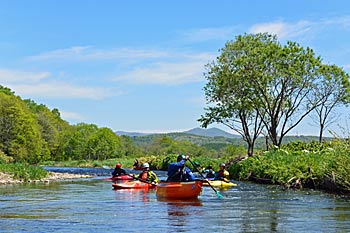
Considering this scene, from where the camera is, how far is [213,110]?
46.0m

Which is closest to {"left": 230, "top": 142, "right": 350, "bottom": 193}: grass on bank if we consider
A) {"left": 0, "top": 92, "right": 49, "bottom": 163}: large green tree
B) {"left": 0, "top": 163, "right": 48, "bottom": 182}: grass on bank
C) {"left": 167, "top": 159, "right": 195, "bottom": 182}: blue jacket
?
{"left": 167, "top": 159, "right": 195, "bottom": 182}: blue jacket

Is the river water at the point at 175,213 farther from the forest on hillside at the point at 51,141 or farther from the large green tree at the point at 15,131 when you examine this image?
the large green tree at the point at 15,131

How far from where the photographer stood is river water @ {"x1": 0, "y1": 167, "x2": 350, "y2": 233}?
1389cm

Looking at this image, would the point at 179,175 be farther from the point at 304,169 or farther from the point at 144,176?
the point at 304,169

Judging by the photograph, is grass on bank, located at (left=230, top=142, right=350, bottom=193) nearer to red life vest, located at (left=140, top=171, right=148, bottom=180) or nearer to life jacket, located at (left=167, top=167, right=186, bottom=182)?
life jacket, located at (left=167, top=167, right=186, bottom=182)

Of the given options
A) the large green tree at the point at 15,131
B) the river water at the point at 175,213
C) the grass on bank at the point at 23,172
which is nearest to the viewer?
the river water at the point at 175,213

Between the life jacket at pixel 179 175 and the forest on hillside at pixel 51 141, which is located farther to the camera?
the forest on hillside at pixel 51 141

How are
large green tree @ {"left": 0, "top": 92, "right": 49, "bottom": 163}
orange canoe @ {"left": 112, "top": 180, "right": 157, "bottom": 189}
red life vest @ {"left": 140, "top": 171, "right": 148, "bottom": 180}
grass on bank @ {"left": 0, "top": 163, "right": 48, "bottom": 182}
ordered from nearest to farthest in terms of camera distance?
orange canoe @ {"left": 112, "top": 180, "right": 157, "bottom": 189}
red life vest @ {"left": 140, "top": 171, "right": 148, "bottom": 180}
grass on bank @ {"left": 0, "top": 163, "right": 48, "bottom": 182}
large green tree @ {"left": 0, "top": 92, "right": 49, "bottom": 163}

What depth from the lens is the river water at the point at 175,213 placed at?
45.6ft

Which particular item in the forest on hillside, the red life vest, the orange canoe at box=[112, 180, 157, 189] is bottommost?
the orange canoe at box=[112, 180, 157, 189]

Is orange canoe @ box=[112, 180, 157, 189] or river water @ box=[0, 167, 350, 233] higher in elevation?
orange canoe @ box=[112, 180, 157, 189]

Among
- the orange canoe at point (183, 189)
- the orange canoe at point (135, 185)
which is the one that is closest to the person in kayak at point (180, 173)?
the orange canoe at point (183, 189)

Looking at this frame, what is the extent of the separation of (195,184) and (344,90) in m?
29.1

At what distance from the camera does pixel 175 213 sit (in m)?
16.7
